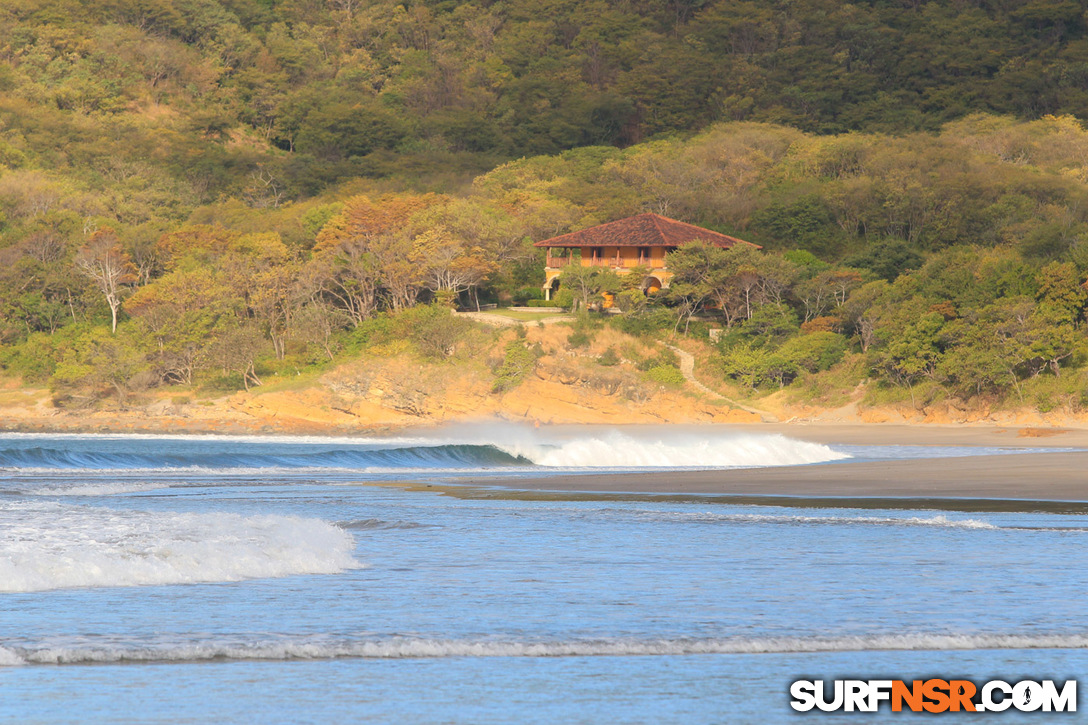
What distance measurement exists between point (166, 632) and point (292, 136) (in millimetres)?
107814

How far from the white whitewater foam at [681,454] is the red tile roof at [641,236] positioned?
2364 cm

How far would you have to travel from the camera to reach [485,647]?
8312 millimetres

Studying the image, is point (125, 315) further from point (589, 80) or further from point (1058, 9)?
point (1058, 9)

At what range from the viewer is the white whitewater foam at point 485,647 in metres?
8.01

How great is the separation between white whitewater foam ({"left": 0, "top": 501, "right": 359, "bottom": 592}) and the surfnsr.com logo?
5.99m

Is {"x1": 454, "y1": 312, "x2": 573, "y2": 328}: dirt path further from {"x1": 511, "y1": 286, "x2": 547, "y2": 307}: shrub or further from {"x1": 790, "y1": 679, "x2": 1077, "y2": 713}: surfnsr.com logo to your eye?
{"x1": 790, "y1": 679, "x2": 1077, "y2": 713}: surfnsr.com logo

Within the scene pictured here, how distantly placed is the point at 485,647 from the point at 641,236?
5203 cm

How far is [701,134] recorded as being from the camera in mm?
91812

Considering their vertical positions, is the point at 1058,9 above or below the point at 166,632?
above

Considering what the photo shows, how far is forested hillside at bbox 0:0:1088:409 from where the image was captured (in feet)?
165

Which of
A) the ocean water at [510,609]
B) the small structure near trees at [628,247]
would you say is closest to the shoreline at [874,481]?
the ocean water at [510,609]

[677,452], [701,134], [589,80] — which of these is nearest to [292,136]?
[589,80]

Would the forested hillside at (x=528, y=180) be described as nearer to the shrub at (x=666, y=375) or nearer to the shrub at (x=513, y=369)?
the shrub at (x=513, y=369)

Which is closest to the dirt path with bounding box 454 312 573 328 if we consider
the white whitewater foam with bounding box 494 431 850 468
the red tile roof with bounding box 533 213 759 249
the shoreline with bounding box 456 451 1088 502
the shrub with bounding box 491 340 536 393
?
the shrub with bounding box 491 340 536 393
